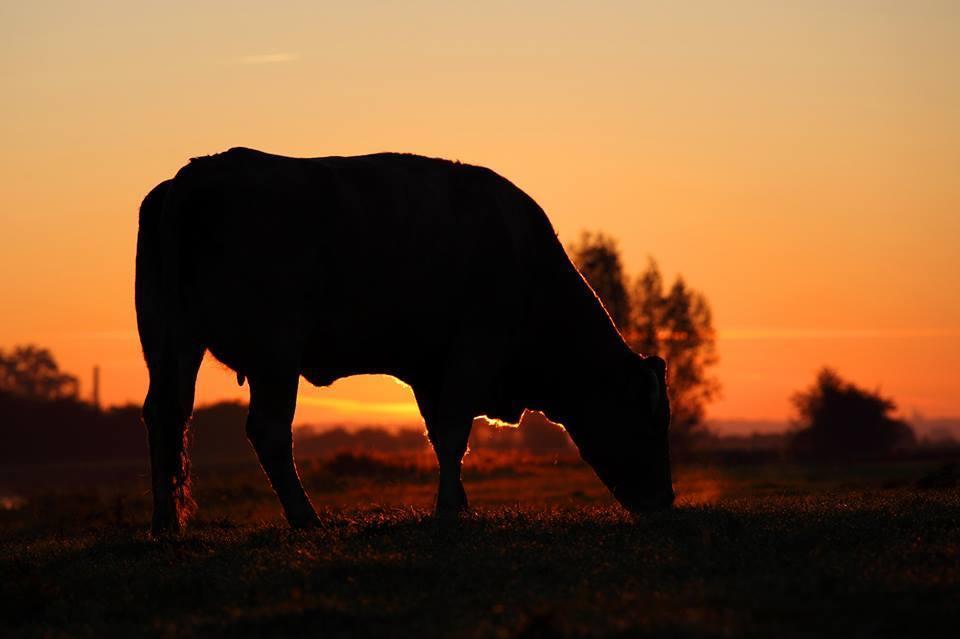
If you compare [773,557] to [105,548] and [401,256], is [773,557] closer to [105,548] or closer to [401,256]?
[401,256]

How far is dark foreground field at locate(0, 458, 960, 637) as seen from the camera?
841cm

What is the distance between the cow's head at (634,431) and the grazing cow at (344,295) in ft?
0.48

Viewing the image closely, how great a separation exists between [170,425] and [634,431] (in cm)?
570

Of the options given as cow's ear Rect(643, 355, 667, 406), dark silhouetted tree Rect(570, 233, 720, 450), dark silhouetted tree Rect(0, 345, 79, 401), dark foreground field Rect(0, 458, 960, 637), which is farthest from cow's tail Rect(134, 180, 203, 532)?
dark silhouetted tree Rect(0, 345, 79, 401)

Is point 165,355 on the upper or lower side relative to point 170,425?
upper

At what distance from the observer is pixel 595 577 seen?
984 cm

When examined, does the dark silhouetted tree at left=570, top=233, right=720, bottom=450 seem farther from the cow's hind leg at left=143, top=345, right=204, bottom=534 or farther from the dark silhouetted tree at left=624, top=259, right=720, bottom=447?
the cow's hind leg at left=143, top=345, right=204, bottom=534

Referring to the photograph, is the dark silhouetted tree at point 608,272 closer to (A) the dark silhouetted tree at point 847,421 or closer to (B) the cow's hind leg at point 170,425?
(A) the dark silhouetted tree at point 847,421

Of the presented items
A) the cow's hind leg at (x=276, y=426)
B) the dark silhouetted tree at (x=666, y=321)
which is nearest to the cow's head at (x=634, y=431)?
the cow's hind leg at (x=276, y=426)

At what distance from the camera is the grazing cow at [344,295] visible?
1293 cm

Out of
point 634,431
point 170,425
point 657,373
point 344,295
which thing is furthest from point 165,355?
point 657,373

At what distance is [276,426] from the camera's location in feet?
42.6

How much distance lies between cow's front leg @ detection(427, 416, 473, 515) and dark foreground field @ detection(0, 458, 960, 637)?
0.45m

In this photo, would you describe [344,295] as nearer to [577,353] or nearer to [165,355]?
[165,355]
